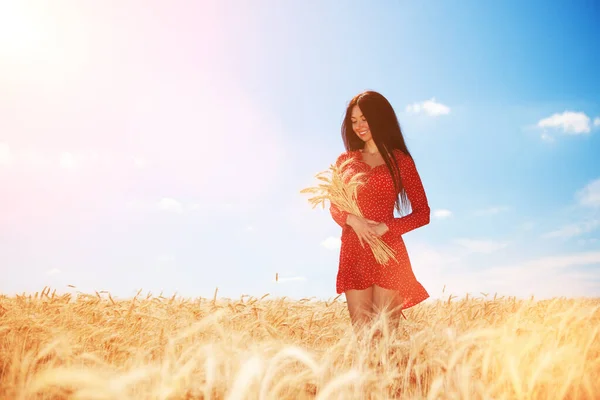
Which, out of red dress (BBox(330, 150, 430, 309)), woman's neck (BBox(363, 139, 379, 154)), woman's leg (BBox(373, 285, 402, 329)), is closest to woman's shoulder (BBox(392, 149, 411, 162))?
red dress (BBox(330, 150, 430, 309))

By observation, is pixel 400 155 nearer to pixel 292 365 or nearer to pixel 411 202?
pixel 411 202

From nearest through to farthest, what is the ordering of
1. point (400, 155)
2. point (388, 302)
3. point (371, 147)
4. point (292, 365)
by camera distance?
point (292, 365) < point (388, 302) < point (400, 155) < point (371, 147)

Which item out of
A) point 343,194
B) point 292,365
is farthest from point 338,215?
point 292,365

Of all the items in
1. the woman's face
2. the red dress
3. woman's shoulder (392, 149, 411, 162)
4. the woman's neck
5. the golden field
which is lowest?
the golden field

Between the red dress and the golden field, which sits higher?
the red dress

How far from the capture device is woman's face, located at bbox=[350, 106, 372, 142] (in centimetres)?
357

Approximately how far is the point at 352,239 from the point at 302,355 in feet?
5.53

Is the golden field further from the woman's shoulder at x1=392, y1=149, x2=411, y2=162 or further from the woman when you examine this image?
the woman's shoulder at x1=392, y1=149, x2=411, y2=162

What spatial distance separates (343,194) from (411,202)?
54 cm

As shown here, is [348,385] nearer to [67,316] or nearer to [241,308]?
[241,308]

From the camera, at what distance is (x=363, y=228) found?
3.23 m

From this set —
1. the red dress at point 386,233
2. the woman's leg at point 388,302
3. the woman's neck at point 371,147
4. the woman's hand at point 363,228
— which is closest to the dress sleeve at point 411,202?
the red dress at point 386,233

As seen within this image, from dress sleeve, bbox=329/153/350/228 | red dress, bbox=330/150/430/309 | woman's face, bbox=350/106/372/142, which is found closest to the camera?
red dress, bbox=330/150/430/309

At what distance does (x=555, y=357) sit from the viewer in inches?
93.0
